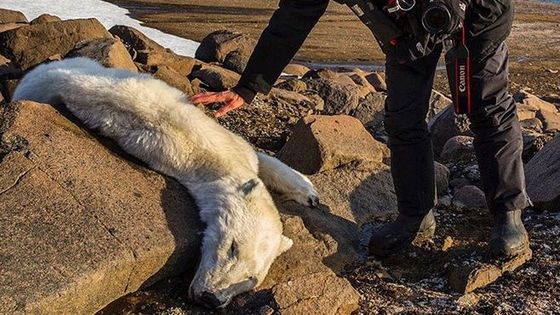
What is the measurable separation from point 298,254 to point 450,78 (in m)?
1.41

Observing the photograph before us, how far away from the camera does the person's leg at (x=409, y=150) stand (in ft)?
15.2

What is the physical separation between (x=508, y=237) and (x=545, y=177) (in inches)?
59.0

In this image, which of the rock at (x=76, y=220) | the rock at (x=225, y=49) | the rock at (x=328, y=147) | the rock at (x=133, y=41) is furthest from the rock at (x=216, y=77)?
the rock at (x=76, y=220)

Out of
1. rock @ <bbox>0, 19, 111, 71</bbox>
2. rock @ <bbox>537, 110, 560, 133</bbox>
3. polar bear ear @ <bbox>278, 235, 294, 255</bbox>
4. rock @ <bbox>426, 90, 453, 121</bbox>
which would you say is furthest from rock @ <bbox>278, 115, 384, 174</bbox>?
rock @ <bbox>426, 90, 453, 121</bbox>

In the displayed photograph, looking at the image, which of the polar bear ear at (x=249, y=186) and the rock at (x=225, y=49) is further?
the rock at (x=225, y=49)

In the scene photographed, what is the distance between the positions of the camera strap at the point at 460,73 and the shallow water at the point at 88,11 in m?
13.9

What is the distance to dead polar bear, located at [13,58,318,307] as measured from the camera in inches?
168

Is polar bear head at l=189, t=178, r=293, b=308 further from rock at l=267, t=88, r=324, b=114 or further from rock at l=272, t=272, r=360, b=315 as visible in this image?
rock at l=267, t=88, r=324, b=114

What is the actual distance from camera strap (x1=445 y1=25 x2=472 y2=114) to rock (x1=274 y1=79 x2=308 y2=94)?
5.76 meters

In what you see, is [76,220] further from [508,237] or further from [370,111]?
[370,111]

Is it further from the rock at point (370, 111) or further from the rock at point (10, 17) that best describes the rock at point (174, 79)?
the rock at point (10, 17)

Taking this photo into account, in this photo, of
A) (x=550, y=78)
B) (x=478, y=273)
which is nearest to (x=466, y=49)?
(x=478, y=273)

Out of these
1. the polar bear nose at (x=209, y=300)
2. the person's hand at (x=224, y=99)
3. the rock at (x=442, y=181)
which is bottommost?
the rock at (x=442, y=181)

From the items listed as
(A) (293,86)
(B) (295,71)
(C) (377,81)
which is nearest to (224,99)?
(A) (293,86)
